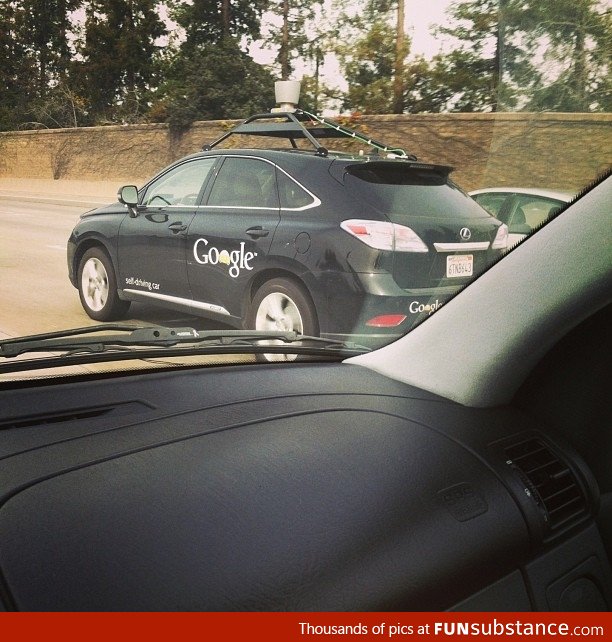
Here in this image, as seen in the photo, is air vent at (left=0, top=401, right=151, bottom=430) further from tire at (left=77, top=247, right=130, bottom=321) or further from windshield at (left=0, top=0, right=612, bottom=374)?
tire at (left=77, top=247, right=130, bottom=321)

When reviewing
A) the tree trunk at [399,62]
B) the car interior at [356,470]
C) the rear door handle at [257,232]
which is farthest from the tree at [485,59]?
the rear door handle at [257,232]

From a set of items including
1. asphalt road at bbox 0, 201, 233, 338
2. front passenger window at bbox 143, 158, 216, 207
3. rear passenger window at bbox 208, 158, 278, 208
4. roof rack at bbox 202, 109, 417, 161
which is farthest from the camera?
front passenger window at bbox 143, 158, 216, 207

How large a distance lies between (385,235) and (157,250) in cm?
152

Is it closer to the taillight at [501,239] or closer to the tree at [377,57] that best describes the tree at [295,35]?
the tree at [377,57]

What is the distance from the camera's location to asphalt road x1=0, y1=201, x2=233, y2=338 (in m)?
4.20

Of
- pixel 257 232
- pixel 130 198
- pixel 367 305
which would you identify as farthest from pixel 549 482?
pixel 130 198

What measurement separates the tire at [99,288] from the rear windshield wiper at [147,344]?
2.06 meters

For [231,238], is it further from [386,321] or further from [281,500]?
[281,500]

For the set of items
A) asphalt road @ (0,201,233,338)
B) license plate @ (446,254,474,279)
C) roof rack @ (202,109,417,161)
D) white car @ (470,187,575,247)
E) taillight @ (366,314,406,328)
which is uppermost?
roof rack @ (202,109,417,161)

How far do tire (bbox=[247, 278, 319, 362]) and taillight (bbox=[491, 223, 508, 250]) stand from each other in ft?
5.37

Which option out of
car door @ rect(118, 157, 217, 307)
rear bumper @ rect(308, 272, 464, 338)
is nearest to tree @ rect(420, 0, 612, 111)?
rear bumper @ rect(308, 272, 464, 338)

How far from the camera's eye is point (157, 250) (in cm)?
471

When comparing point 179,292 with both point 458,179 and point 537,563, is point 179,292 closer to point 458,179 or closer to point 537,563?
point 458,179
